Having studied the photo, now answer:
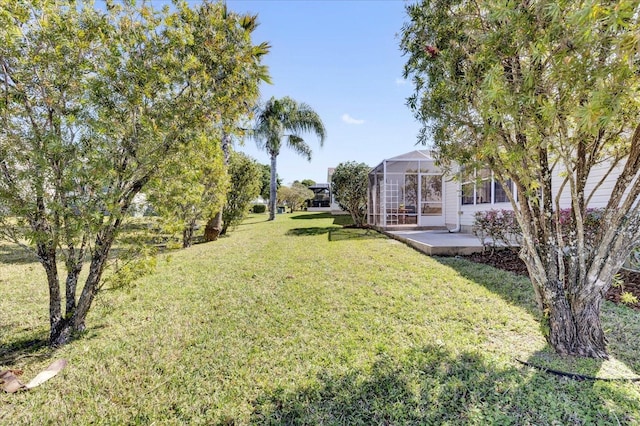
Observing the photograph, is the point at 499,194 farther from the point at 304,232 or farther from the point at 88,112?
the point at 88,112

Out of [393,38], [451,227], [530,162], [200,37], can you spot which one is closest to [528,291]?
[530,162]

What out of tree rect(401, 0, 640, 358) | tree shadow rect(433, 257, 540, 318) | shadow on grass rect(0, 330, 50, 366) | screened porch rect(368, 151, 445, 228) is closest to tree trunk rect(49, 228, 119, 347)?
shadow on grass rect(0, 330, 50, 366)

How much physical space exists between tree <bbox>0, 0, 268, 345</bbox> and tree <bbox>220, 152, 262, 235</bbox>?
1092cm

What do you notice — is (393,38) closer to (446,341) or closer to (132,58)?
(132,58)

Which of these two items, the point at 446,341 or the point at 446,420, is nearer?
the point at 446,420

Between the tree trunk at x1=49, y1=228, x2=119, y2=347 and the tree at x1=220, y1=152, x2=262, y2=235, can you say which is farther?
the tree at x1=220, y1=152, x2=262, y2=235

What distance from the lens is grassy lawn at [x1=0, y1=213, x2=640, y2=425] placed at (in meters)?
2.35

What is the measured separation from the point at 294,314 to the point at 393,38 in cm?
384

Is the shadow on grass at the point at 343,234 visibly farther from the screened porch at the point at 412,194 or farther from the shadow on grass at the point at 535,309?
the shadow on grass at the point at 535,309

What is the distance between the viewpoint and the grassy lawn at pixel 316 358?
2354 millimetres

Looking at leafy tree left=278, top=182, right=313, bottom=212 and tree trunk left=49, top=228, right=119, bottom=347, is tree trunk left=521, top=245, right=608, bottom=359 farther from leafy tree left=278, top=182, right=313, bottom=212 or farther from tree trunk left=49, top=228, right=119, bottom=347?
leafy tree left=278, top=182, right=313, bottom=212

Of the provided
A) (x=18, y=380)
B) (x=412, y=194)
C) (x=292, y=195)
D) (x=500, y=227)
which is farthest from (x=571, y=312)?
(x=292, y=195)

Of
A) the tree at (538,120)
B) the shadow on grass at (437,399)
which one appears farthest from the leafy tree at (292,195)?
the shadow on grass at (437,399)

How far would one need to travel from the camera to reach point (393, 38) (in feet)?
11.9
